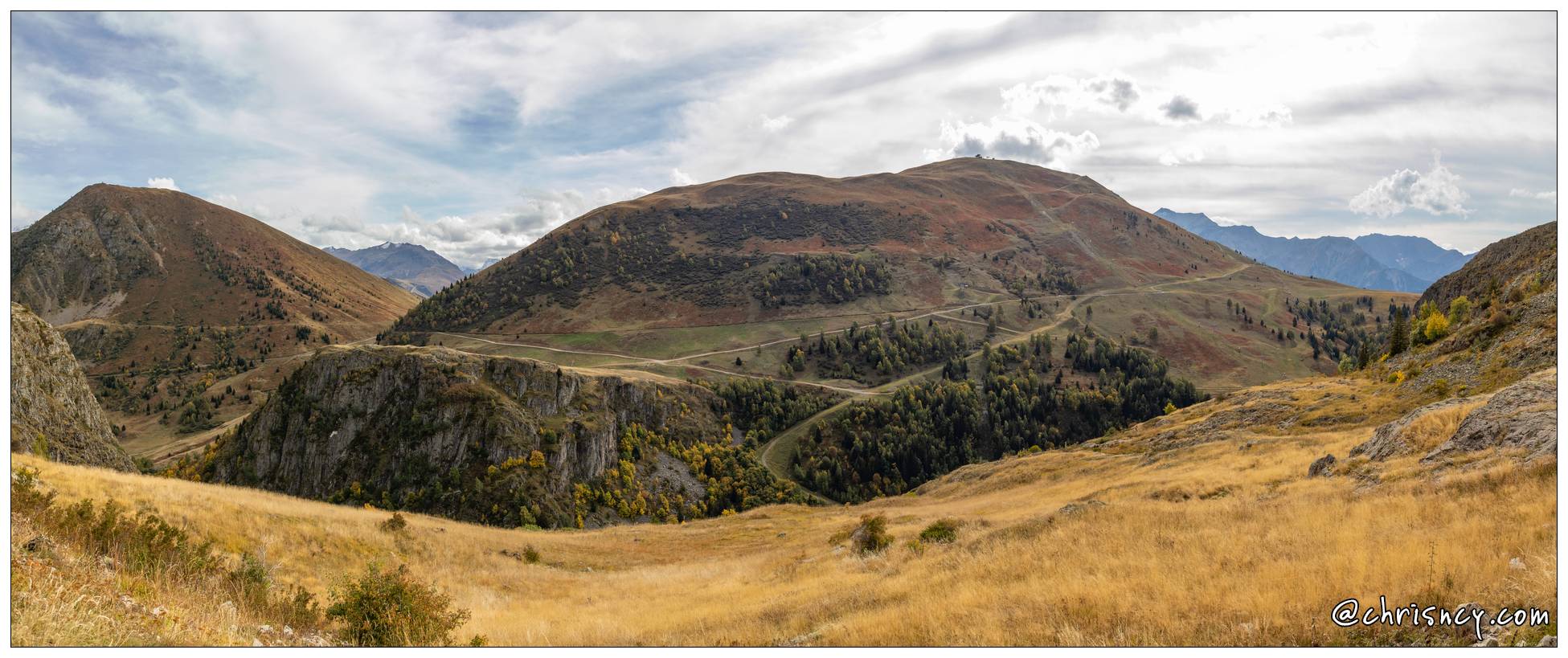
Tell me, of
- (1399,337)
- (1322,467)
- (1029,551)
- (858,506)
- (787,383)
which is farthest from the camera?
(787,383)

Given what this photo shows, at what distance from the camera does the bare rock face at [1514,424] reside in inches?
671

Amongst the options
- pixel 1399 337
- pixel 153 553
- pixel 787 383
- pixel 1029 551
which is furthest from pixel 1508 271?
pixel 153 553

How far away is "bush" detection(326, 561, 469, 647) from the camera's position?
14.1 m

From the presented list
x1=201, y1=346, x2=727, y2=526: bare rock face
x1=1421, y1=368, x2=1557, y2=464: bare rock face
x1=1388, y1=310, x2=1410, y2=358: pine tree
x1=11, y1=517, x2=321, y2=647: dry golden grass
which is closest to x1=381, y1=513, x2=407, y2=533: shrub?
x1=11, y1=517, x2=321, y2=647: dry golden grass

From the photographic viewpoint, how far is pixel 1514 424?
1856 centimetres

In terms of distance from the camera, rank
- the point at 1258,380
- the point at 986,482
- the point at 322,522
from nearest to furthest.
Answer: the point at 322,522, the point at 986,482, the point at 1258,380

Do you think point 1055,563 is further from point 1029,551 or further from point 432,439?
point 432,439

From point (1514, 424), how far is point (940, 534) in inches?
673

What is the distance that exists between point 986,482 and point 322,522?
4789 cm

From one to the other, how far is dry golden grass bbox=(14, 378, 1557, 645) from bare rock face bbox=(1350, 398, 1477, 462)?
1147 mm

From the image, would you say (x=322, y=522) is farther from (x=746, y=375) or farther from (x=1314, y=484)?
(x=746, y=375)

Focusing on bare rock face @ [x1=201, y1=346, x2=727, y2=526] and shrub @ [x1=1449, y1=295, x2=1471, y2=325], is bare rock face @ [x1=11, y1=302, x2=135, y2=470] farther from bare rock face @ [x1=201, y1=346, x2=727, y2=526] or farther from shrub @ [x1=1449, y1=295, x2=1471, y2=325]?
shrub @ [x1=1449, y1=295, x2=1471, y2=325]
